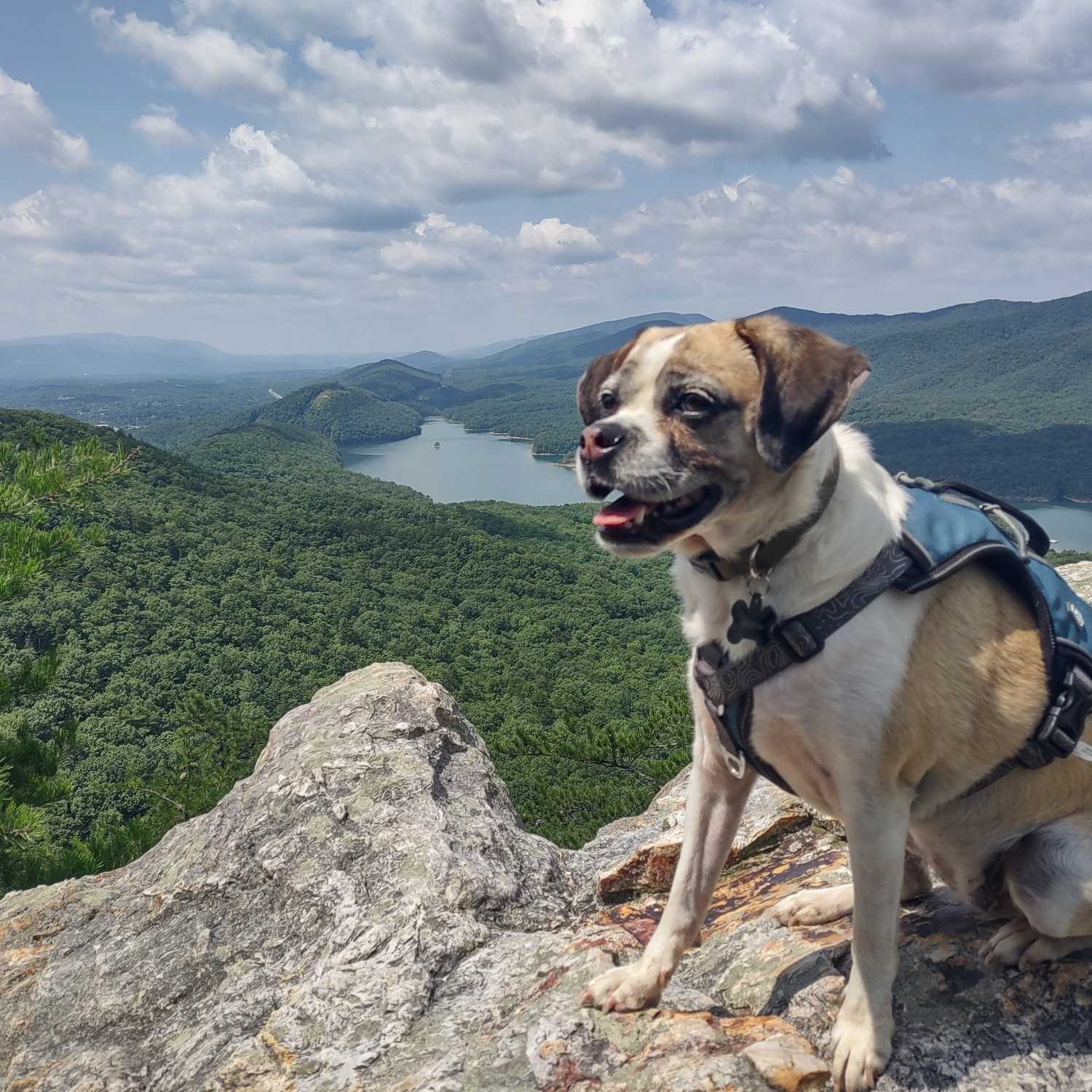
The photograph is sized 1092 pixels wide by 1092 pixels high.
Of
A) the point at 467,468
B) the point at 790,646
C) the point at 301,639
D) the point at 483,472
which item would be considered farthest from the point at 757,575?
the point at 467,468

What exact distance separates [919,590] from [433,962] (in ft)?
6.90

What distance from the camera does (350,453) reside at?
561 feet

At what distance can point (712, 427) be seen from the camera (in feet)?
7.28

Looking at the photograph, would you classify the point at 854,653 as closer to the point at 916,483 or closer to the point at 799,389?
the point at 799,389

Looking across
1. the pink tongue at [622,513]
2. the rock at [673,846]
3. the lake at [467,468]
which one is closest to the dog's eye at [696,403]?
the pink tongue at [622,513]

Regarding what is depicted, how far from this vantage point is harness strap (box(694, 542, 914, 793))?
6.82 feet

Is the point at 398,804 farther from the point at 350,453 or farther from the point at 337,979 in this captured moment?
the point at 350,453

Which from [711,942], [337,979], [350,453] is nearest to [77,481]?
[337,979]

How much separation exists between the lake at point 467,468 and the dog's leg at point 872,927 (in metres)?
95.0

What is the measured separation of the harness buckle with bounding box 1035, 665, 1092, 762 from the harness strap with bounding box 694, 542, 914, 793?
0.58 meters

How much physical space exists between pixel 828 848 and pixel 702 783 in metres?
1.50

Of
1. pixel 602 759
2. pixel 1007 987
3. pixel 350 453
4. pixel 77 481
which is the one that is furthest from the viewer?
pixel 350 453

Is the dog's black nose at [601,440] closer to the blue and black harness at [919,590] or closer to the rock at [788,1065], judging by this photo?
the blue and black harness at [919,590]

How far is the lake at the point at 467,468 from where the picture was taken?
11838 cm
